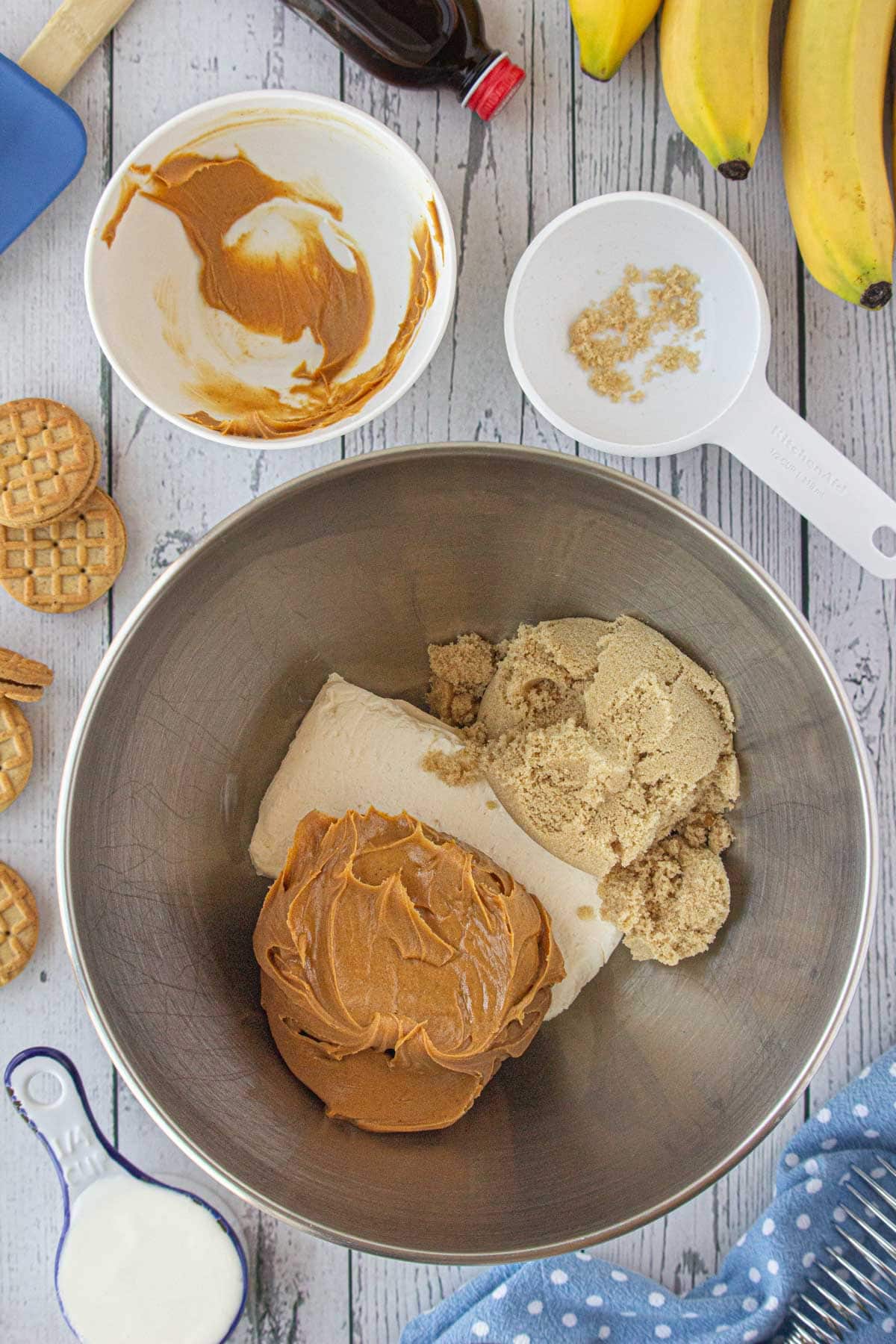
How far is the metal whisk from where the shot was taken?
4.00 ft

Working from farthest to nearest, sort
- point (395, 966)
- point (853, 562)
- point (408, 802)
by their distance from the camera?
point (853, 562), point (408, 802), point (395, 966)

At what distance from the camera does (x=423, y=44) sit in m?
1.13

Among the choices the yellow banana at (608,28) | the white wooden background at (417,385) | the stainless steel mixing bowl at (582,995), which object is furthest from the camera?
the white wooden background at (417,385)

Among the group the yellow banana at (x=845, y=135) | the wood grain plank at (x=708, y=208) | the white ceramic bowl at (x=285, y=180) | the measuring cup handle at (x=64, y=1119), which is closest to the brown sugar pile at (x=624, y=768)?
the wood grain plank at (x=708, y=208)

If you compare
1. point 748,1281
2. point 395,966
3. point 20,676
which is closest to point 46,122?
Answer: point 20,676

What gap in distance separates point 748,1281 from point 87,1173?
0.82 metres

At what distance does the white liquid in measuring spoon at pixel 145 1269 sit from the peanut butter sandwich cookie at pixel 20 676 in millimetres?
586

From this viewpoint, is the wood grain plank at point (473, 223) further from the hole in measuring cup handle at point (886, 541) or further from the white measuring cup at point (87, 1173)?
the white measuring cup at point (87, 1173)

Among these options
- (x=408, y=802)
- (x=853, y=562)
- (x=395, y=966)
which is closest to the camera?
(x=395, y=966)

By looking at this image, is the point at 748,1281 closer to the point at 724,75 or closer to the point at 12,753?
the point at 12,753

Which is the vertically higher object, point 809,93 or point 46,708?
point 809,93

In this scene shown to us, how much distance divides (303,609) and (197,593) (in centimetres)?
13

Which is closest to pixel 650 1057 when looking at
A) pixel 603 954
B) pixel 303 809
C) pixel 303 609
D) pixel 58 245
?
pixel 603 954

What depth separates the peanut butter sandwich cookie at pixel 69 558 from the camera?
3.96ft
